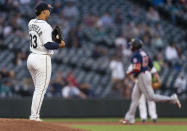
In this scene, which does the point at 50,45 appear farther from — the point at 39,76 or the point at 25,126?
the point at 25,126

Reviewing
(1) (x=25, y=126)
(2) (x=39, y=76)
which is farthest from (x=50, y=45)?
(1) (x=25, y=126)

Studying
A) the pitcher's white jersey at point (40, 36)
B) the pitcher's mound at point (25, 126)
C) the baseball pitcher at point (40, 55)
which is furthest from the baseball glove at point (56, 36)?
the pitcher's mound at point (25, 126)

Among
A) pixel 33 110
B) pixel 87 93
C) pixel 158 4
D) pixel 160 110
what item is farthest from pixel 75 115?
pixel 158 4

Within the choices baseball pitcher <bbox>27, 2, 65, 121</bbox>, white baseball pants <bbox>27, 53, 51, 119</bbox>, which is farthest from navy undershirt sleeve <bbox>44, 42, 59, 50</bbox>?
white baseball pants <bbox>27, 53, 51, 119</bbox>

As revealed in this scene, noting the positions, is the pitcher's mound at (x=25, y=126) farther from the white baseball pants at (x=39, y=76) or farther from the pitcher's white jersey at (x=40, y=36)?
the pitcher's white jersey at (x=40, y=36)

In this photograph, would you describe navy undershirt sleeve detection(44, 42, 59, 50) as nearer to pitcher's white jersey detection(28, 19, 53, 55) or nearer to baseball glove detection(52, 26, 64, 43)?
pitcher's white jersey detection(28, 19, 53, 55)

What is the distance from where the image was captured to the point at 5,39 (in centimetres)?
1877

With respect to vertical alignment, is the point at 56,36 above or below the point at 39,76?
above

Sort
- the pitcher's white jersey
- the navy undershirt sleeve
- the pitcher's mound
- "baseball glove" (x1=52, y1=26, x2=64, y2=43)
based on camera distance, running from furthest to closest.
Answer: "baseball glove" (x1=52, y1=26, x2=64, y2=43)
the pitcher's white jersey
the navy undershirt sleeve
the pitcher's mound

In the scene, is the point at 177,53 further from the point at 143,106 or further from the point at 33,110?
the point at 33,110

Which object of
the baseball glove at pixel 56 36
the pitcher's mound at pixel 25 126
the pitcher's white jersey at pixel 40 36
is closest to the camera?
the pitcher's mound at pixel 25 126

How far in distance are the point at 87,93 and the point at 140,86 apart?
5.24 m

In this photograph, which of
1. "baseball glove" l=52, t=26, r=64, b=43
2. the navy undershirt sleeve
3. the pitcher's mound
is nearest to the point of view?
the pitcher's mound

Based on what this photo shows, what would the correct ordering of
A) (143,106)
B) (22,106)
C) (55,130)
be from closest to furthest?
(55,130), (143,106), (22,106)
